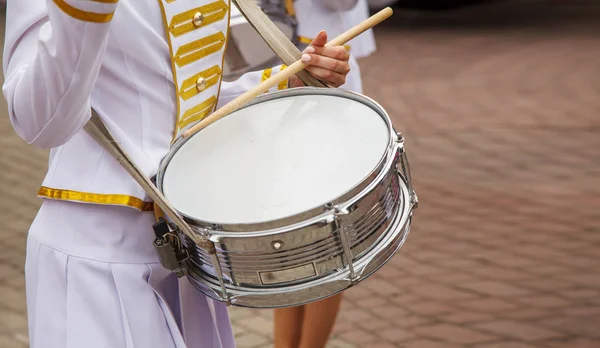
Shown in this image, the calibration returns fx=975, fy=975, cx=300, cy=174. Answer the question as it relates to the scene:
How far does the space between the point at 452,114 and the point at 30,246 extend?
16.5 feet

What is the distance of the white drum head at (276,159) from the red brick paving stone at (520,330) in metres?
2.01

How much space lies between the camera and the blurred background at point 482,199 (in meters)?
3.90

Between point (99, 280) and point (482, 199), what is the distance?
11.7 ft

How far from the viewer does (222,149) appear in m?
1.92

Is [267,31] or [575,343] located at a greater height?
[267,31]

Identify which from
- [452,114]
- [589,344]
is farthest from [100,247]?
[452,114]

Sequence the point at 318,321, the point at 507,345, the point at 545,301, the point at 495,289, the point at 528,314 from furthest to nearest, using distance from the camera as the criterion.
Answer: the point at 495,289
the point at 545,301
the point at 528,314
the point at 507,345
the point at 318,321

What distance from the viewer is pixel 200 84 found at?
190 centimetres

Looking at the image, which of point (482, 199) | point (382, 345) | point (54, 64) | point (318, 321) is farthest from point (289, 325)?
point (482, 199)

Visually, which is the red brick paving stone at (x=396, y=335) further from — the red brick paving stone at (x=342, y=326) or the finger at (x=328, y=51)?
the finger at (x=328, y=51)

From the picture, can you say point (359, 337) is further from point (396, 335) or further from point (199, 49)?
point (199, 49)

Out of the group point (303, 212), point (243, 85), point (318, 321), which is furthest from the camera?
point (318, 321)

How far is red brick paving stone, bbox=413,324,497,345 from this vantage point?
12.2 ft

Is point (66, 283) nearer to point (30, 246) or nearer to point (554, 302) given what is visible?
point (30, 246)
